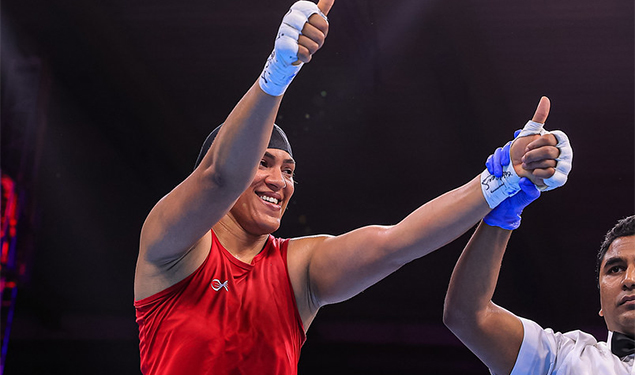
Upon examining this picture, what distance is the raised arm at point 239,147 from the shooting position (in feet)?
4.08

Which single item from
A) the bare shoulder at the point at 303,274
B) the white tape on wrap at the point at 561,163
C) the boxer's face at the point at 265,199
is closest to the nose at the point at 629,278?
the white tape on wrap at the point at 561,163


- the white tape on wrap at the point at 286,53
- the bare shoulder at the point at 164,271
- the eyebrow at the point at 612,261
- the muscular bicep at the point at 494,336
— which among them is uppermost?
the white tape on wrap at the point at 286,53

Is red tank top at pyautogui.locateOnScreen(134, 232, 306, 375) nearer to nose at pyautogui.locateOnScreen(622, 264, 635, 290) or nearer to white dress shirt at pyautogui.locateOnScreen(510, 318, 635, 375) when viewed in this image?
white dress shirt at pyautogui.locateOnScreen(510, 318, 635, 375)

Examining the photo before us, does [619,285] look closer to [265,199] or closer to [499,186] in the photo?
[499,186]

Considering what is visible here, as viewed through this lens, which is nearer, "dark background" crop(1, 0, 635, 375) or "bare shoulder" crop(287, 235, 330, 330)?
"bare shoulder" crop(287, 235, 330, 330)

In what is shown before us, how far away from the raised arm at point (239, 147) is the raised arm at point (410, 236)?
1.18 ft

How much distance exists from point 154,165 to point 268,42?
1.35 meters

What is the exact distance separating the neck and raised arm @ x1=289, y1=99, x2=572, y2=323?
0.19 metres

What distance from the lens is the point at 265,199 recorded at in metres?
1.69

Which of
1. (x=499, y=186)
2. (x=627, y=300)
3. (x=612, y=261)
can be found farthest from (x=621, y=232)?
(x=499, y=186)

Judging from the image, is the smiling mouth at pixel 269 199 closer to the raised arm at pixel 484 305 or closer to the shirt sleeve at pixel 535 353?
the raised arm at pixel 484 305

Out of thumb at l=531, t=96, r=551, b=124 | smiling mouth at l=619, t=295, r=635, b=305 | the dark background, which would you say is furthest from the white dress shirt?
the dark background

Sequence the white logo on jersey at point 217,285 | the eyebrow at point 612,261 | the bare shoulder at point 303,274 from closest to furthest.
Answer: the white logo on jersey at point 217,285
the bare shoulder at point 303,274
the eyebrow at point 612,261

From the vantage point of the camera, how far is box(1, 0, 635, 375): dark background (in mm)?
3818
